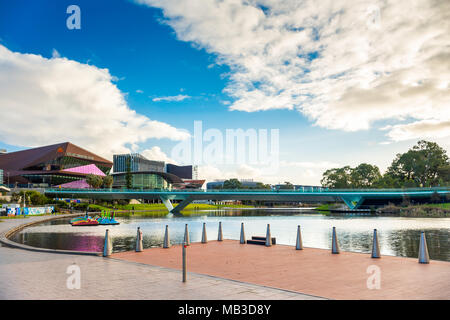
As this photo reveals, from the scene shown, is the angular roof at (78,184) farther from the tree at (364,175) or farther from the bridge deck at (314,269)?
the bridge deck at (314,269)

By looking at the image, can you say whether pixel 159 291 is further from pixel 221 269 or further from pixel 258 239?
pixel 258 239

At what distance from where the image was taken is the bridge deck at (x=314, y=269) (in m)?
8.98

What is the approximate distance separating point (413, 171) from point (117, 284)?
131562 mm

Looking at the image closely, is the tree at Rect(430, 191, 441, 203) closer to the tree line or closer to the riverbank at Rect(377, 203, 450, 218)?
the riverbank at Rect(377, 203, 450, 218)

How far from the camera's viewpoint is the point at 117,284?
378 inches

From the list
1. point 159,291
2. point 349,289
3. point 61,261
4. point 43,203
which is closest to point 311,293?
point 349,289

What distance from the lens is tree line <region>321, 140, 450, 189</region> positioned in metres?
116

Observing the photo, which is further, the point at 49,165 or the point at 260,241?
the point at 49,165

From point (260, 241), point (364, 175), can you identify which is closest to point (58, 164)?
point (364, 175)

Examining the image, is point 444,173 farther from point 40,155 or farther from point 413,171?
point 40,155

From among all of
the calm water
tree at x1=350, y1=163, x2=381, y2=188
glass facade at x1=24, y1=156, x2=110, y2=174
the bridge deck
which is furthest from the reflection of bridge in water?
the bridge deck
